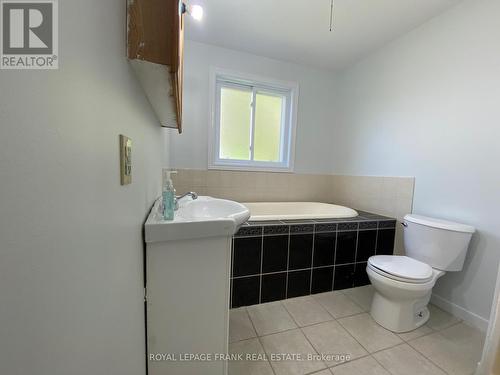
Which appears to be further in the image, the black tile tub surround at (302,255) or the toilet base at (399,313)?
the black tile tub surround at (302,255)

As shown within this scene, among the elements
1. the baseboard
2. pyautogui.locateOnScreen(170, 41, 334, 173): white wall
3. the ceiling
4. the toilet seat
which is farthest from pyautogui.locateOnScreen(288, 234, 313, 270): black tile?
the ceiling

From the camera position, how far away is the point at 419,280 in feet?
4.48

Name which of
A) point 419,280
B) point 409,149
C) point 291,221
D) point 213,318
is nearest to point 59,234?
point 213,318

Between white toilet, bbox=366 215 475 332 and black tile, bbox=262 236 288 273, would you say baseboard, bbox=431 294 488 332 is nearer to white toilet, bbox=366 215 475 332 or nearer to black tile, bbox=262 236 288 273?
white toilet, bbox=366 215 475 332

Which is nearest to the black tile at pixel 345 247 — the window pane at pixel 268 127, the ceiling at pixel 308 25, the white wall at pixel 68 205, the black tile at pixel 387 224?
Answer: the black tile at pixel 387 224

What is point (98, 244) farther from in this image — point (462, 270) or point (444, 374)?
point (462, 270)

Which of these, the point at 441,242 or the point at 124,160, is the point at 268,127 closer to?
the point at 441,242

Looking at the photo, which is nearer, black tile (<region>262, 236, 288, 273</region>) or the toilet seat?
the toilet seat

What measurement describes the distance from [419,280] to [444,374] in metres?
0.47

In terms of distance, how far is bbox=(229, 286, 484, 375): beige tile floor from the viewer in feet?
3.91

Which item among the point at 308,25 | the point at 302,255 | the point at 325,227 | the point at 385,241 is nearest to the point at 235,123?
the point at 308,25

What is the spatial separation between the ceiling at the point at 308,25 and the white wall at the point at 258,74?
0.41ft

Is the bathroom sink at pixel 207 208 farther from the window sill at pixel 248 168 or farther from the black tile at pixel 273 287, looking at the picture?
the window sill at pixel 248 168

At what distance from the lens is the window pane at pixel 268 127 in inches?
110
